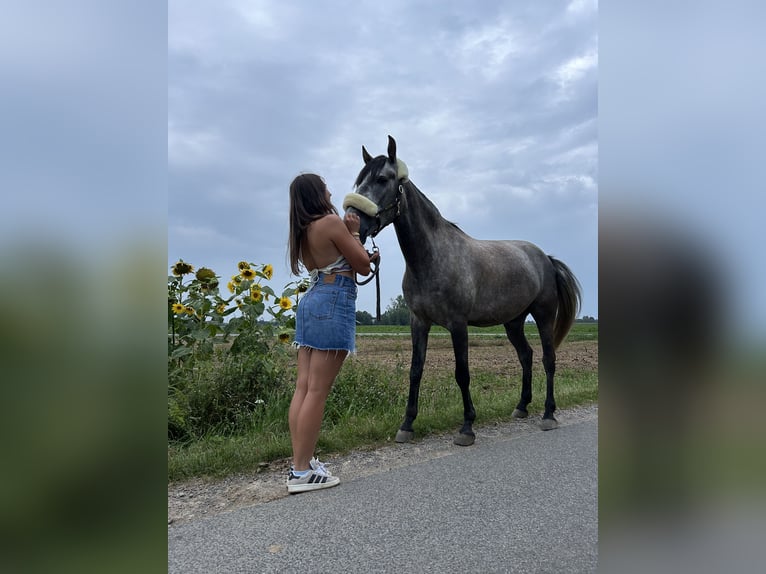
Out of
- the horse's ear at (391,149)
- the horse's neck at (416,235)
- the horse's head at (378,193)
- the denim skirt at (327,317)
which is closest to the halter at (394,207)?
the horse's head at (378,193)

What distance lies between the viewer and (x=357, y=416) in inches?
170

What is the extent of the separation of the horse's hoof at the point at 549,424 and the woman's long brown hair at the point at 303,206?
2.75 metres

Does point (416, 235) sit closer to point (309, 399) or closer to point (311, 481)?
point (309, 399)

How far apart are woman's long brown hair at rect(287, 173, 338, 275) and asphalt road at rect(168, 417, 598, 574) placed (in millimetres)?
1541

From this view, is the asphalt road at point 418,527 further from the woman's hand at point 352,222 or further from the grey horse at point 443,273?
the woman's hand at point 352,222

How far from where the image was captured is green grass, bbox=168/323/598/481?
3.19 meters

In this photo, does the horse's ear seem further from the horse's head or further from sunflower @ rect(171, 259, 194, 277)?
sunflower @ rect(171, 259, 194, 277)

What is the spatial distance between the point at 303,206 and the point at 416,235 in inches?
49.0

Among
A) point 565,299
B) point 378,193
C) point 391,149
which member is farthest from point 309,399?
point 565,299

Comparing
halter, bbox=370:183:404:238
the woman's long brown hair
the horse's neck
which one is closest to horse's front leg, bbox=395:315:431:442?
the horse's neck

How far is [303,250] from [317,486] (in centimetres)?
145
